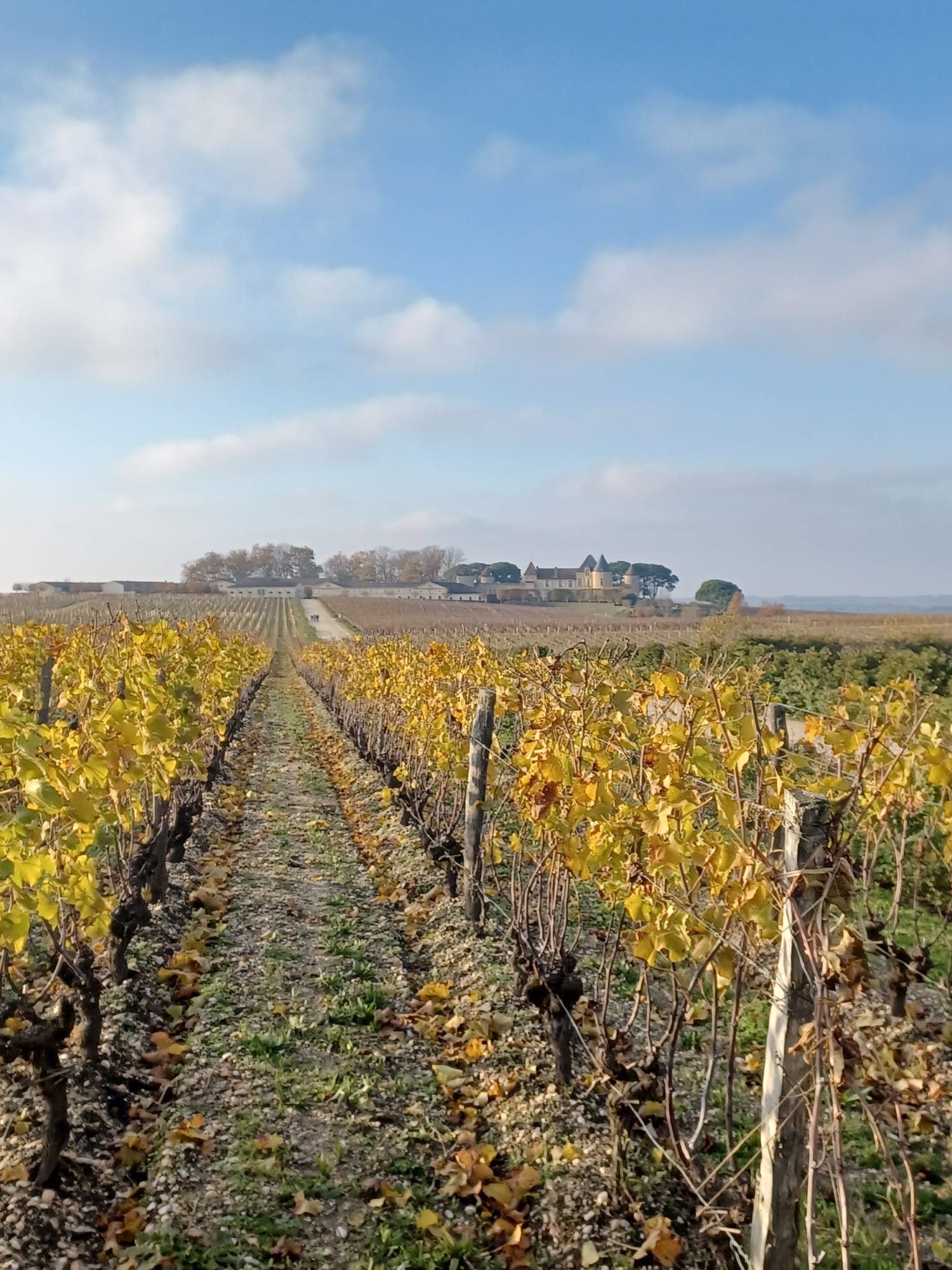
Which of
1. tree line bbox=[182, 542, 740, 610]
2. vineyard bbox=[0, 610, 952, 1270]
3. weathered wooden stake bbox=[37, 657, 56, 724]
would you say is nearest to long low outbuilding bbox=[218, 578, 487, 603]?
tree line bbox=[182, 542, 740, 610]

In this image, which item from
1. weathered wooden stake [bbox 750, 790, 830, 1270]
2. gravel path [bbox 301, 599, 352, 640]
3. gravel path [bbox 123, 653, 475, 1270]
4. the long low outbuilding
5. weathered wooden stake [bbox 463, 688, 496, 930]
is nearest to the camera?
weathered wooden stake [bbox 750, 790, 830, 1270]

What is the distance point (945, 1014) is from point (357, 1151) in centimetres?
367

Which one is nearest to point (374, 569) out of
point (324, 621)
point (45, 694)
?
point (324, 621)

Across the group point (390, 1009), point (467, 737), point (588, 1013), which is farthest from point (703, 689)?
point (467, 737)

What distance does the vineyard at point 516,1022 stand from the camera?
8.29ft

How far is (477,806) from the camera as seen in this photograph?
606 centimetres

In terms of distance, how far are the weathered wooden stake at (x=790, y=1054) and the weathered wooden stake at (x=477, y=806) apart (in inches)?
137

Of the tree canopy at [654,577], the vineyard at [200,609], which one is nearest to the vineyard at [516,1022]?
the vineyard at [200,609]

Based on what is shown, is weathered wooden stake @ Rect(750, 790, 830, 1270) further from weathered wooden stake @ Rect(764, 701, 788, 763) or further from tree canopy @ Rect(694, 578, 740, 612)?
tree canopy @ Rect(694, 578, 740, 612)

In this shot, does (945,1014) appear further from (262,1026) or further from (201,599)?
(201,599)

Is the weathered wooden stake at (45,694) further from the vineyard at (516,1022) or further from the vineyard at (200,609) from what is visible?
the vineyard at (200,609)

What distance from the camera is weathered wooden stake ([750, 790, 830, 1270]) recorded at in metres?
2.19

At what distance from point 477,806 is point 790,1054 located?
3.87m

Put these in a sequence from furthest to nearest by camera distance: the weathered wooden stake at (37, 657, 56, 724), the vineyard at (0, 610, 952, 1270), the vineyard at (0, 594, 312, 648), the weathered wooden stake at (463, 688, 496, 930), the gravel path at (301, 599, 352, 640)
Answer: the gravel path at (301, 599, 352, 640) < the vineyard at (0, 594, 312, 648) < the weathered wooden stake at (37, 657, 56, 724) < the weathered wooden stake at (463, 688, 496, 930) < the vineyard at (0, 610, 952, 1270)
